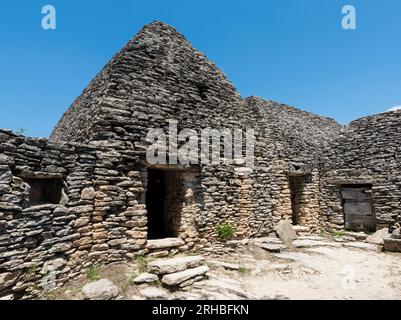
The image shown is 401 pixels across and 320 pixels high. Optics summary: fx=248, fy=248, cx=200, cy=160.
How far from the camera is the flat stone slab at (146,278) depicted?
529cm

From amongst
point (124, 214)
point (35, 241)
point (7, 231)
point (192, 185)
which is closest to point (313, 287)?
point (192, 185)

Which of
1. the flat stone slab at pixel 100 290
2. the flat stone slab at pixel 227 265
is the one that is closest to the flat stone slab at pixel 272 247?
the flat stone slab at pixel 227 265

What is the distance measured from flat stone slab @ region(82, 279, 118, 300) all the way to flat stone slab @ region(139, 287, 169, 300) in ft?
→ 1.81

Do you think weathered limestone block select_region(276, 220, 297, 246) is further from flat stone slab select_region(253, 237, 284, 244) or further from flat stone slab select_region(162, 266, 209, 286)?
flat stone slab select_region(162, 266, 209, 286)

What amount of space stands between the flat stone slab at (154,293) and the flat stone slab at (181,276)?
0.67ft

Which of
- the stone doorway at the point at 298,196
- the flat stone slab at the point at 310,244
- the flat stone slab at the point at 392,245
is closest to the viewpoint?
the flat stone slab at the point at 392,245

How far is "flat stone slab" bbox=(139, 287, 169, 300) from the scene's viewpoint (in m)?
4.84

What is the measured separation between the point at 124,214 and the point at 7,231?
2461 mm

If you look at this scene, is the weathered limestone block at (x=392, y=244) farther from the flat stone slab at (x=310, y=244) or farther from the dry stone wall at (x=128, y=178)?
the dry stone wall at (x=128, y=178)

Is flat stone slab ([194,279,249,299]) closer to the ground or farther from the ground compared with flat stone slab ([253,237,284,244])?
closer to the ground

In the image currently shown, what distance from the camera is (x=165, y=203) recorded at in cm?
848

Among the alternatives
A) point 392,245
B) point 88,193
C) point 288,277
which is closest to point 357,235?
point 392,245

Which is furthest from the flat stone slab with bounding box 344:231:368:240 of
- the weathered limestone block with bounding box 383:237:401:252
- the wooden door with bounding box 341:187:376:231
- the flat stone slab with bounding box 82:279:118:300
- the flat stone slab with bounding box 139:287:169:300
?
the flat stone slab with bounding box 82:279:118:300

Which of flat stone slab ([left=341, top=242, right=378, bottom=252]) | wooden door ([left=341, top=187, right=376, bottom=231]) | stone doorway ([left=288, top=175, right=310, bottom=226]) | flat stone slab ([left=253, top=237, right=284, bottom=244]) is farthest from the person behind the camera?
stone doorway ([left=288, top=175, right=310, bottom=226])
